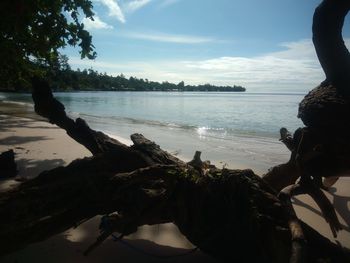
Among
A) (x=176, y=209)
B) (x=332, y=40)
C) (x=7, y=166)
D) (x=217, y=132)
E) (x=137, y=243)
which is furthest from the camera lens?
(x=217, y=132)

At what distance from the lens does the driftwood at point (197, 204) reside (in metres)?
2.51

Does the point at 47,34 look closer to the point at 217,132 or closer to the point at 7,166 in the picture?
the point at 7,166

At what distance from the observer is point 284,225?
8.25 feet

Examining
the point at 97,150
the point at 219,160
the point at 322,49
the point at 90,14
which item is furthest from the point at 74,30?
the point at 322,49

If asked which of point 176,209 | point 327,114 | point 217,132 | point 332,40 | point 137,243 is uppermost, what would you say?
point 332,40

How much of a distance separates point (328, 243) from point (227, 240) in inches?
32.7

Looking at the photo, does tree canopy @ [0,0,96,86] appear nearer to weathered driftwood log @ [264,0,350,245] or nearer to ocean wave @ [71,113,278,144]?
weathered driftwood log @ [264,0,350,245]

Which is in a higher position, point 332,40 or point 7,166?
point 332,40

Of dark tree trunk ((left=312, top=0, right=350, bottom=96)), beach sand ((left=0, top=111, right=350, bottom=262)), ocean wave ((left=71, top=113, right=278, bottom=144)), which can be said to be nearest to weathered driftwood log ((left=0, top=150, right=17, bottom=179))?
beach sand ((left=0, top=111, right=350, bottom=262))

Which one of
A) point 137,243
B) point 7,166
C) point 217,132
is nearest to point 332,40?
point 137,243

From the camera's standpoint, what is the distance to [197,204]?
2.76 m

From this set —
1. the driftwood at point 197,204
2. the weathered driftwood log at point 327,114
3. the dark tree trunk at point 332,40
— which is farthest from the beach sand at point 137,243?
the dark tree trunk at point 332,40

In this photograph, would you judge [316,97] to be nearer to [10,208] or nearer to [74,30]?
[10,208]

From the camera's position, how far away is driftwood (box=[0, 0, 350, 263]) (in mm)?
2506
